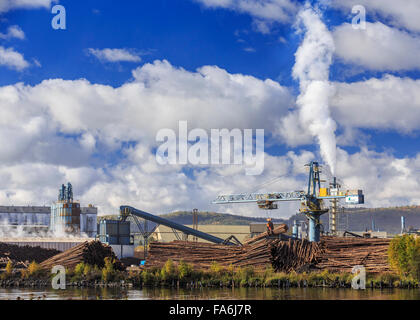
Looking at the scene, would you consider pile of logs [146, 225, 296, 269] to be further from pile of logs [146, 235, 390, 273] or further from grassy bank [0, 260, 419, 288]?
grassy bank [0, 260, 419, 288]

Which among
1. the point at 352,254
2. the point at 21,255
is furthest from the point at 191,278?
the point at 21,255

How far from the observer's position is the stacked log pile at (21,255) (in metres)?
54.0

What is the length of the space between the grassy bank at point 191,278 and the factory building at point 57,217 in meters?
47.6

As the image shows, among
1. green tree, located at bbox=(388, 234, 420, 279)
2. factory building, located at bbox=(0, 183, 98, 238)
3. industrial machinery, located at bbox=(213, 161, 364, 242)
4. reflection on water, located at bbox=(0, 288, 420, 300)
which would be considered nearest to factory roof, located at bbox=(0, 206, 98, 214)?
factory building, located at bbox=(0, 183, 98, 238)

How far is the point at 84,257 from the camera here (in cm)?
4944

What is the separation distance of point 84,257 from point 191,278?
34.3ft

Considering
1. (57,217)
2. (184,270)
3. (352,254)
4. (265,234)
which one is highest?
(57,217)

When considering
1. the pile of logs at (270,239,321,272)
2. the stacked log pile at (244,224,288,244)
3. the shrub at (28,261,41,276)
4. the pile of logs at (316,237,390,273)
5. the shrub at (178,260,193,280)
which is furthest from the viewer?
the stacked log pile at (244,224,288,244)

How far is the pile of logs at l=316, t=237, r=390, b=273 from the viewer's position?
44.3 m

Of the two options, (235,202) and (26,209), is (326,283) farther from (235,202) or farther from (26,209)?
(26,209)

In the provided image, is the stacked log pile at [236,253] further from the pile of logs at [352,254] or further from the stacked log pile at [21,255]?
the stacked log pile at [21,255]

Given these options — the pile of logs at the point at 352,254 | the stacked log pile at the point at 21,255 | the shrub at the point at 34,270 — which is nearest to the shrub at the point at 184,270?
the pile of logs at the point at 352,254

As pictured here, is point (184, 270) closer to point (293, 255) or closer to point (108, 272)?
point (108, 272)

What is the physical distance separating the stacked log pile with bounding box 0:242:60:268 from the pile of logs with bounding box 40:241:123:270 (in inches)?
184
